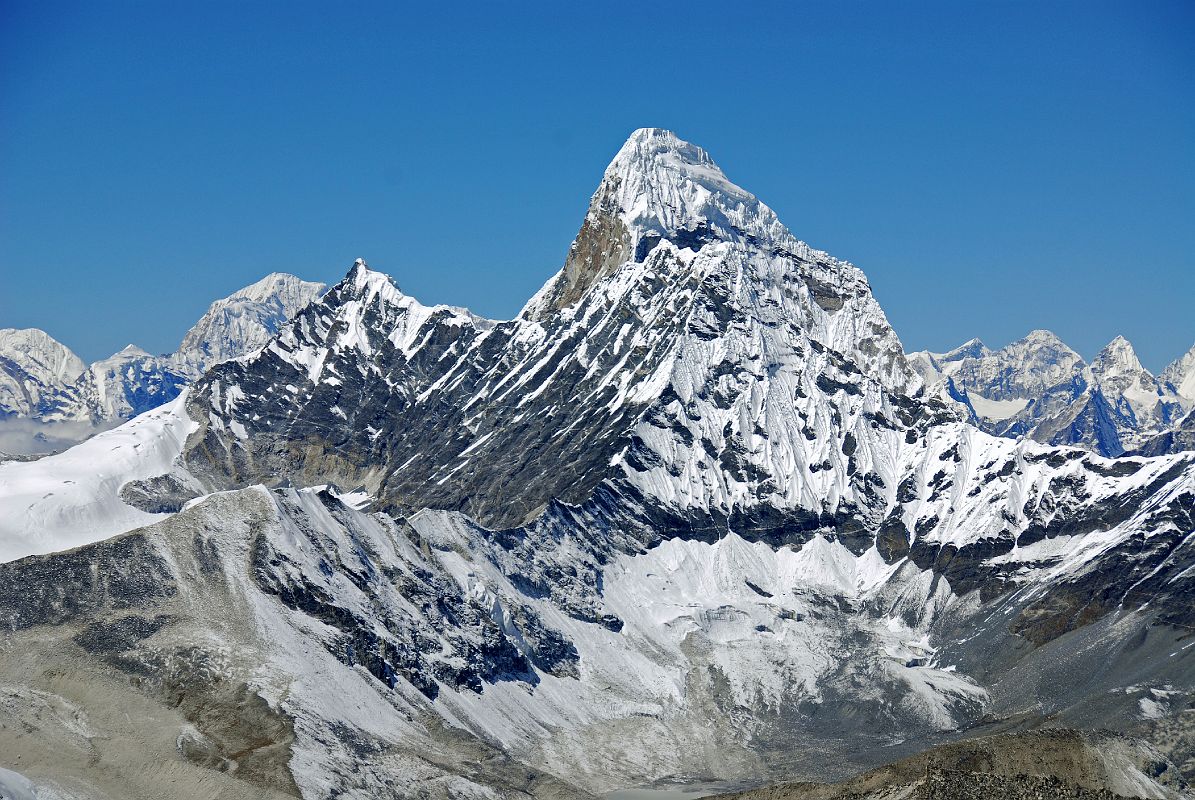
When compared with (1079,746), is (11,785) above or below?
below

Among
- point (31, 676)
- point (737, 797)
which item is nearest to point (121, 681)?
point (31, 676)

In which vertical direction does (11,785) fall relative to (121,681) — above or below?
below

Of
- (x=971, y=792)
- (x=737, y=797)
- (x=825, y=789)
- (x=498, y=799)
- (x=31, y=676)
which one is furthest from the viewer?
(x=498, y=799)

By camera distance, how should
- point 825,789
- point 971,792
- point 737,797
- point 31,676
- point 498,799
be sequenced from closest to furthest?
point 971,792, point 825,789, point 737,797, point 31,676, point 498,799

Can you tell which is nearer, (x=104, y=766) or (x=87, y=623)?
(x=104, y=766)

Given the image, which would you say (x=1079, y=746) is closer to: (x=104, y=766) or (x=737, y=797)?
(x=737, y=797)

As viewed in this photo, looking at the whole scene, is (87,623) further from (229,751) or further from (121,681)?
(229,751)

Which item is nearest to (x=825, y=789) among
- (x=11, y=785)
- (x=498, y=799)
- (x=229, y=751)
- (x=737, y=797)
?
(x=737, y=797)

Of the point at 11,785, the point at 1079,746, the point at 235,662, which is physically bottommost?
the point at 11,785

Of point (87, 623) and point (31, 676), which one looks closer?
point (31, 676)
